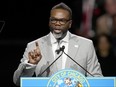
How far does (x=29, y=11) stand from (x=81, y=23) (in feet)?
1.88

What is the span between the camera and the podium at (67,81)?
214 centimetres

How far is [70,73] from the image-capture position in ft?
7.12

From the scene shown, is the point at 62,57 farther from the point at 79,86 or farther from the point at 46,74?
the point at 79,86

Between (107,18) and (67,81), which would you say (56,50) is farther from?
(107,18)

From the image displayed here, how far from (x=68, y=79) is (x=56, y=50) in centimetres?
26

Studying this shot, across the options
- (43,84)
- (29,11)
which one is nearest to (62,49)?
(43,84)

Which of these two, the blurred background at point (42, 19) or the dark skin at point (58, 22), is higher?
the dark skin at point (58, 22)

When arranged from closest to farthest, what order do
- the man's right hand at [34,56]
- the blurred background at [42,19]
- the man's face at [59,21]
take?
the man's right hand at [34,56], the man's face at [59,21], the blurred background at [42,19]

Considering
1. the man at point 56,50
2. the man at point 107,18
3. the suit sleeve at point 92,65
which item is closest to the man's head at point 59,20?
the man at point 56,50

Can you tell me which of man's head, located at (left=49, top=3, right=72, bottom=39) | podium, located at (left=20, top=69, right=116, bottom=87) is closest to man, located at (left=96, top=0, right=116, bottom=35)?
man's head, located at (left=49, top=3, right=72, bottom=39)

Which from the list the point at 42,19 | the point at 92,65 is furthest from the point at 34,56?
the point at 42,19

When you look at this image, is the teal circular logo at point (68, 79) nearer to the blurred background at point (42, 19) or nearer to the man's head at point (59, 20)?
the man's head at point (59, 20)

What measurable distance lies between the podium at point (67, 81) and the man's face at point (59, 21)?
253mm

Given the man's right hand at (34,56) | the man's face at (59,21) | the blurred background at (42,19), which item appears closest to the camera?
the man's right hand at (34,56)
